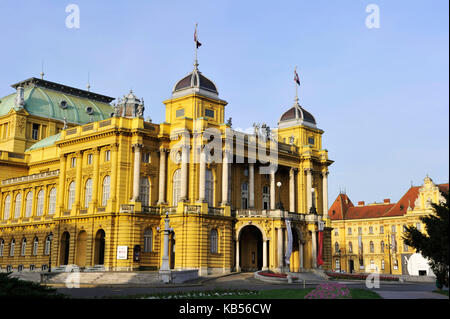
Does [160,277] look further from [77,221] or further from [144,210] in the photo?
[77,221]

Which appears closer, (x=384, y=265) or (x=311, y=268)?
(x=311, y=268)

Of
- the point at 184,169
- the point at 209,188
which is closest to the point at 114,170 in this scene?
the point at 184,169

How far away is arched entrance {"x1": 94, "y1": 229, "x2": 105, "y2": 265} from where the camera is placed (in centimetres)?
6181

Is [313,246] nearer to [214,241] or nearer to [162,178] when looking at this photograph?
[214,241]

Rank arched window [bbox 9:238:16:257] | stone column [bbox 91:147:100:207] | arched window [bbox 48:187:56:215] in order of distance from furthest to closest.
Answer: arched window [bbox 9:238:16:257]
arched window [bbox 48:187:56:215]
stone column [bbox 91:147:100:207]

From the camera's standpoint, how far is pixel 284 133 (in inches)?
3150

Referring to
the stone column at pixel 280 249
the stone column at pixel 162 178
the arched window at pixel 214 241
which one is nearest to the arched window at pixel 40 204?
the stone column at pixel 162 178

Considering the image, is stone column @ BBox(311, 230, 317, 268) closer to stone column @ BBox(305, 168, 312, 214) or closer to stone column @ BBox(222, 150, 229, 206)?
stone column @ BBox(305, 168, 312, 214)

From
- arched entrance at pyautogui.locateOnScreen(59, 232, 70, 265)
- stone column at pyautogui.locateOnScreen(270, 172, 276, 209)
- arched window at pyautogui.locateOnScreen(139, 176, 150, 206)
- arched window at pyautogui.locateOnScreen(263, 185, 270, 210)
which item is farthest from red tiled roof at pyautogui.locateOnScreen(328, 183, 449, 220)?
arched entrance at pyautogui.locateOnScreen(59, 232, 70, 265)

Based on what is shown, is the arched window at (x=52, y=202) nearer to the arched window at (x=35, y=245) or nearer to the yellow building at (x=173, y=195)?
the yellow building at (x=173, y=195)

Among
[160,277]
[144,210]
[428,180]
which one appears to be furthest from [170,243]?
[428,180]

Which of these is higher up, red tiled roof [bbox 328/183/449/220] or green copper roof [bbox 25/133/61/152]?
green copper roof [bbox 25/133/61/152]

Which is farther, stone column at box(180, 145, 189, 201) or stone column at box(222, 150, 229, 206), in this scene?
stone column at box(222, 150, 229, 206)
